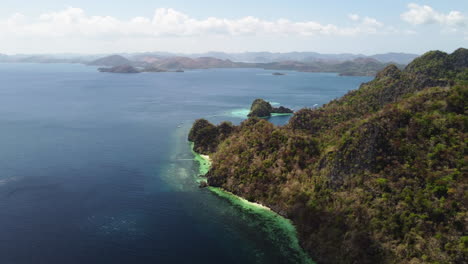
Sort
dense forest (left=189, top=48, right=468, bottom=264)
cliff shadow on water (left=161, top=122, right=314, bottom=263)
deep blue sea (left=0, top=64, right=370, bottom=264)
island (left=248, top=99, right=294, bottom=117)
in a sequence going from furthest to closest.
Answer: island (left=248, top=99, right=294, bottom=117), cliff shadow on water (left=161, top=122, right=314, bottom=263), deep blue sea (left=0, top=64, right=370, bottom=264), dense forest (left=189, top=48, right=468, bottom=264)

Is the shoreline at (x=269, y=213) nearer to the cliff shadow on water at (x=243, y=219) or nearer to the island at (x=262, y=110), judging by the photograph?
the cliff shadow on water at (x=243, y=219)

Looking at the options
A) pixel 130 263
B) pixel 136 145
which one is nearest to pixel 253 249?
pixel 130 263

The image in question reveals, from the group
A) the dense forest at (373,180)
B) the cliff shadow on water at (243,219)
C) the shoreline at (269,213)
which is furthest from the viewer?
the shoreline at (269,213)

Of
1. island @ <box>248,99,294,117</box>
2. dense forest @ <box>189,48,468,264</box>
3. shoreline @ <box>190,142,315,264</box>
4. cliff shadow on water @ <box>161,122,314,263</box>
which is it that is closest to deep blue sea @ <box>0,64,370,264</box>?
cliff shadow on water @ <box>161,122,314,263</box>

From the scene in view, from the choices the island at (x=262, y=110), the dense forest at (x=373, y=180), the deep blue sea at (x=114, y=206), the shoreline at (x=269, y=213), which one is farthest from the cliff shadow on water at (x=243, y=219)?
the island at (x=262, y=110)

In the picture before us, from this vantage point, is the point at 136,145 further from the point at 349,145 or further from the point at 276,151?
the point at 349,145

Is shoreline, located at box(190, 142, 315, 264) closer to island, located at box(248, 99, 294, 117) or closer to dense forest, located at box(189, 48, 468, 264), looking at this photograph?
dense forest, located at box(189, 48, 468, 264)

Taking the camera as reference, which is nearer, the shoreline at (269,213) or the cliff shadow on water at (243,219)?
the cliff shadow on water at (243,219)

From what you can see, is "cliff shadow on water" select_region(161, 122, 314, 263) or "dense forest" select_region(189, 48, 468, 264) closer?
"dense forest" select_region(189, 48, 468, 264)
